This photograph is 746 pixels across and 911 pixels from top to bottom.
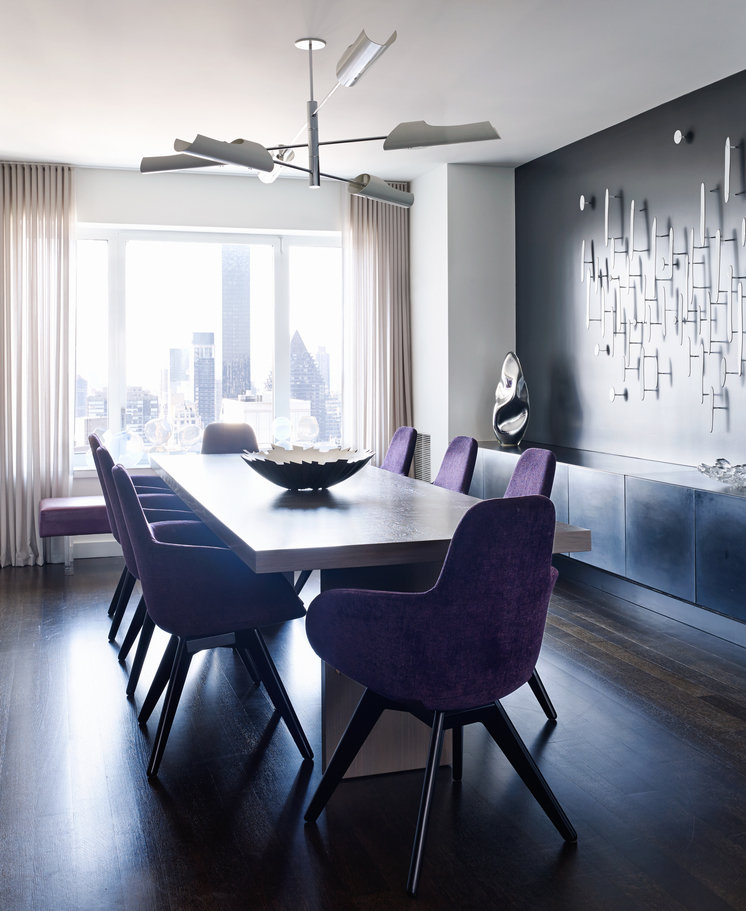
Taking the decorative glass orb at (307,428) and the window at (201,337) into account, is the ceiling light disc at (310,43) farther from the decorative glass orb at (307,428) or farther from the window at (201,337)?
the decorative glass orb at (307,428)

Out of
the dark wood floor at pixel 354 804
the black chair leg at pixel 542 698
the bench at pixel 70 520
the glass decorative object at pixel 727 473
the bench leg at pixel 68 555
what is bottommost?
the dark wood floor at pixel 354 804

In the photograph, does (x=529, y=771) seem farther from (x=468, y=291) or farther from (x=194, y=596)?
(x=468, y=291)

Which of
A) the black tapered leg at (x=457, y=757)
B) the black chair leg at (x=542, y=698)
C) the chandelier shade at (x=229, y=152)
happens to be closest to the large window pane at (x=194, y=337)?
the chandelier shade at (x=229, y=152)

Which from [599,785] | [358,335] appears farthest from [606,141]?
[599,785]

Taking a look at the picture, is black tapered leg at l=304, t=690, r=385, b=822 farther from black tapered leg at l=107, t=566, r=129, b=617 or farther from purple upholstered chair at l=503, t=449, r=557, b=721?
black tapered leg at l=107, t=566, r=129, b=617

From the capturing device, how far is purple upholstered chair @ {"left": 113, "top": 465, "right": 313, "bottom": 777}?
2432 millimetres

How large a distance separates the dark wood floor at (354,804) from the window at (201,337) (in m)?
2.90

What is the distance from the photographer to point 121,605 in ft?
12.8

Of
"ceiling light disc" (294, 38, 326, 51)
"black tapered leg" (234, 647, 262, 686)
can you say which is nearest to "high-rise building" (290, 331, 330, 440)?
"ceiling light disc" (294, 38, 326, 51)

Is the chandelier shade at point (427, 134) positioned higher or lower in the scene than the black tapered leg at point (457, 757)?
higher

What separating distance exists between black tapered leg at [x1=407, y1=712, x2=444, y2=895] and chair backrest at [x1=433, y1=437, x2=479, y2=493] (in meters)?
1.67

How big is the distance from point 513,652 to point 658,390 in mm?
2976

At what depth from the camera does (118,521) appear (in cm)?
337

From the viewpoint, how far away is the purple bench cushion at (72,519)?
5.17 m
